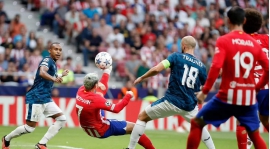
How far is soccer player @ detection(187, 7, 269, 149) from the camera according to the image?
9.03 m

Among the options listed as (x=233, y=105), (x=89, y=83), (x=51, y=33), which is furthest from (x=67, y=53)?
(x=233, y=105)

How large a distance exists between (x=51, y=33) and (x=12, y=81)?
14.7 ft

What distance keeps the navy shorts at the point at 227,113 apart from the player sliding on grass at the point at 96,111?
1962 millimetres

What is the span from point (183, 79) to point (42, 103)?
3.18 m

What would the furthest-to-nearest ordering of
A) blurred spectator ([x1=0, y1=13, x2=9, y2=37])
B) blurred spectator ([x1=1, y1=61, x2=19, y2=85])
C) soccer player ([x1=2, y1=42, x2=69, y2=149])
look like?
blurred spectator ([x1=0, y1=13, x2=9, y2=37]) < blurred spectator ([x1=1, y1=61, x2=19, y2=85]) < soccer player ([x1=2, y1=42, x2=69, y2=149])

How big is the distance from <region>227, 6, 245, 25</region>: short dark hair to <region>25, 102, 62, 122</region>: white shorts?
4537 mm

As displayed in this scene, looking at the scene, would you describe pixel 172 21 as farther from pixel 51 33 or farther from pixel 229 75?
pixel 229 75

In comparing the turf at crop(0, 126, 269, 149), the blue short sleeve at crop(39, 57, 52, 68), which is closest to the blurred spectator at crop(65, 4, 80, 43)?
the turf at crop(0, 126, 269, 149)

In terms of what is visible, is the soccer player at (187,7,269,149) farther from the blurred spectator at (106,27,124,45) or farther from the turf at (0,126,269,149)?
the blurred spectator at (106,27,124,45)

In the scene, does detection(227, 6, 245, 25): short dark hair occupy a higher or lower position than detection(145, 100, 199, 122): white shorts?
higher

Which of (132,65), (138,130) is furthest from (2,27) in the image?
(138,130)

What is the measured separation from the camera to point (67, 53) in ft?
78.9

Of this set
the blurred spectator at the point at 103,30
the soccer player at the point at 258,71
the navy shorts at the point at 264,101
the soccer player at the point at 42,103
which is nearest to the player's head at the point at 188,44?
the soccer player at the point at 258,71

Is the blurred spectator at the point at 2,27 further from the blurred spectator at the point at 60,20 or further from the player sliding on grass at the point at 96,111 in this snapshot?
the player sliding on grass at the point at 96,111
